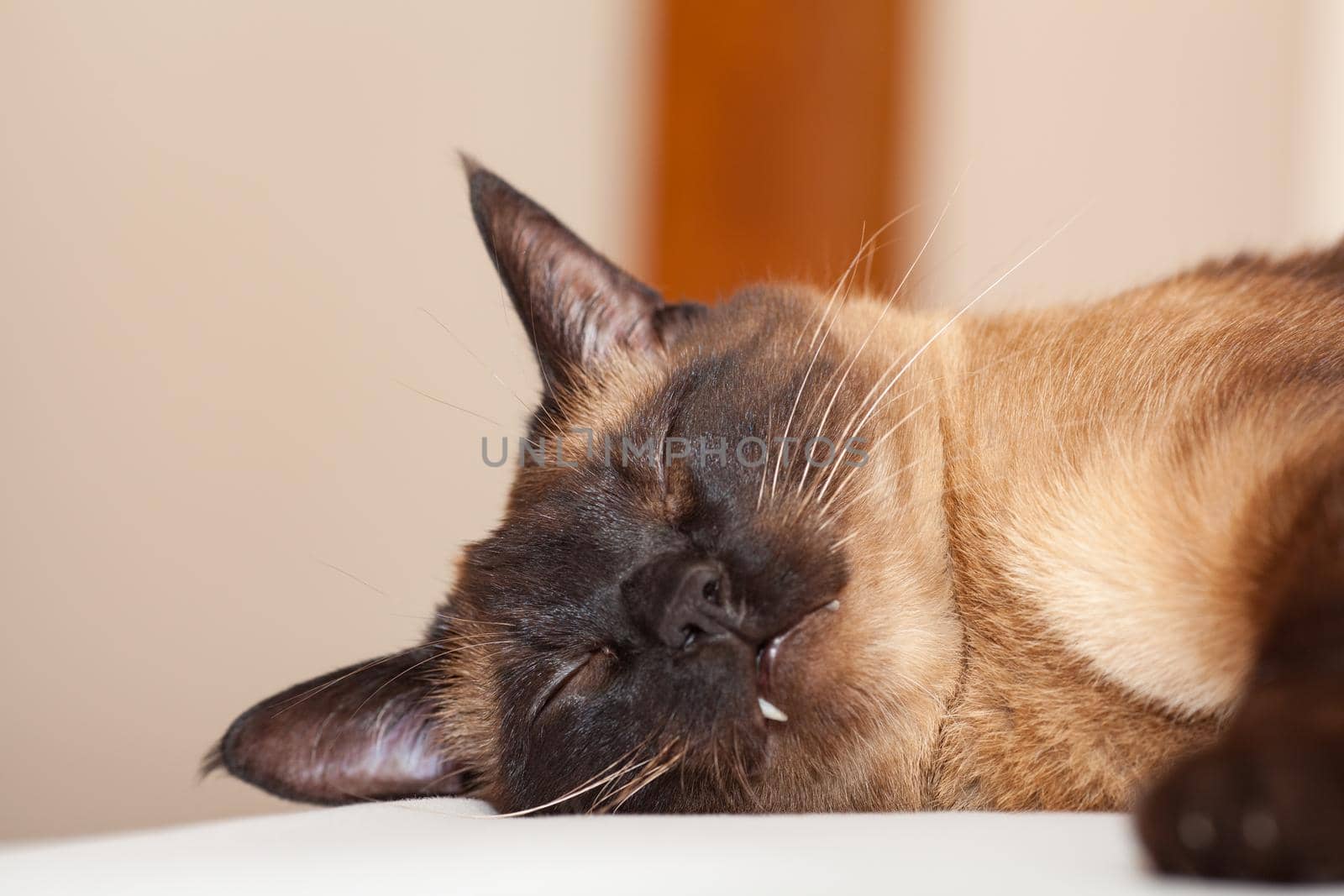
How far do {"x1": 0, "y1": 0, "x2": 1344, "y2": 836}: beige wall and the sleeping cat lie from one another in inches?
24.3

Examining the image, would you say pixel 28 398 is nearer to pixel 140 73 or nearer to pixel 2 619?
pixel 2 619

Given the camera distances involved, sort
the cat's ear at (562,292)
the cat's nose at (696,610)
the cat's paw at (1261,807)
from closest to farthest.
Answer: the cat's paw at (1261,807), the cat's nose at (696,610), the cat's ear at (562,292)

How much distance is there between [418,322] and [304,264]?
0.32 metres

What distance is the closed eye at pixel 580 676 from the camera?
1.34 meters

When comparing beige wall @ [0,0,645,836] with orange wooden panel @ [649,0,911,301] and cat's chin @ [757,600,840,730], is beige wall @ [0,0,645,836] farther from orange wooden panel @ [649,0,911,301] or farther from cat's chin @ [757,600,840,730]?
cat's chin @ [757,600,840,730]

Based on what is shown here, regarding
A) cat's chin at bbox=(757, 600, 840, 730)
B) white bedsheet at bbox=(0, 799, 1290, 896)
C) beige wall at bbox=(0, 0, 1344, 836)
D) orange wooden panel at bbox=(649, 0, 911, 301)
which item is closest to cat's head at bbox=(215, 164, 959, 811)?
cat's chin at bbox=(757, 600, 840, 730)

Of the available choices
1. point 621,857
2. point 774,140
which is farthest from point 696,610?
point 774,140

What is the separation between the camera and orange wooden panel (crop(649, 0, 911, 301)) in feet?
11.8

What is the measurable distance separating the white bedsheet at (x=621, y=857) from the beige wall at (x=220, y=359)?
3.30 ft

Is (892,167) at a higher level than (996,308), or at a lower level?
higher

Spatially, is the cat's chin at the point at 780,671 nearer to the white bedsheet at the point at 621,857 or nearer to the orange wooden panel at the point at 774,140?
the white bedsheet at the point at 621,857

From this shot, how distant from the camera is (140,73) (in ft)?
8.11

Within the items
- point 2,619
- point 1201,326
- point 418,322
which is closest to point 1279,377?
point 1201,326

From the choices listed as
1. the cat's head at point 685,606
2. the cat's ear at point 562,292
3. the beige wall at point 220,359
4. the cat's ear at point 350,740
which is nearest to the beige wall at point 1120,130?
the beige wall at point 220,359
